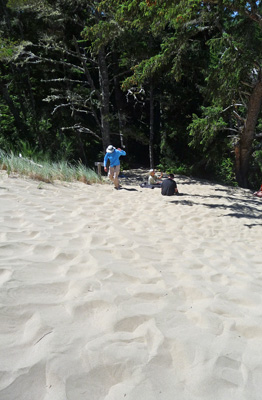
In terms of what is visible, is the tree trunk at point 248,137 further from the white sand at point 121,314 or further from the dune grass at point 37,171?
the white sand at point 121,314

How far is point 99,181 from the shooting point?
9.80 metres

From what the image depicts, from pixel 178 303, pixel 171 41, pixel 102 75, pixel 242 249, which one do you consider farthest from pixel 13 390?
pixel 102 75

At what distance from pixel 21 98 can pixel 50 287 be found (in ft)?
63.3

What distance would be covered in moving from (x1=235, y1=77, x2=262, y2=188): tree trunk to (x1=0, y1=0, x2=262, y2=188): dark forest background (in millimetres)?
45

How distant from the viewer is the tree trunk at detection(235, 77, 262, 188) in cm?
1132

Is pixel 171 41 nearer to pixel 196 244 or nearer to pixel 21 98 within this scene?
pixel 196 244

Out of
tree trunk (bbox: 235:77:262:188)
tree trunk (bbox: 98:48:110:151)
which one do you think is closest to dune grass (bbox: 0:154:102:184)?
tree trunk (bbox: 98:48:110:151)

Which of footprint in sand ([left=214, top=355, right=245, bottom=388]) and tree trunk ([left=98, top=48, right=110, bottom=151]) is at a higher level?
tree trunk ([left=98, top=48, right=110, bottom=151])

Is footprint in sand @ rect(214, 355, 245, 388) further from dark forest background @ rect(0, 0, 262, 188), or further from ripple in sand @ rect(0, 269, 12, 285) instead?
dark forest background @ rect(0, 0, 262, 188)

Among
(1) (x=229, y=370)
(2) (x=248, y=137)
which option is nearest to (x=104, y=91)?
(2) (x=248, y=137)

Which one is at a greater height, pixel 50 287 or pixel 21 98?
pixel 21 98

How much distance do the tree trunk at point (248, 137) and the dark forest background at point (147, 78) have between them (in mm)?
45

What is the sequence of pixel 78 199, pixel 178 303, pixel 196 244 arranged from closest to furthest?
pixel 178 303
pixel 196 244
pixel 78 199

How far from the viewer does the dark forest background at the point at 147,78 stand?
383 inches
